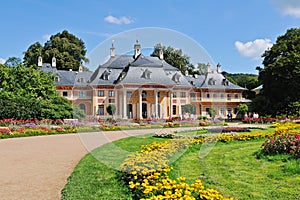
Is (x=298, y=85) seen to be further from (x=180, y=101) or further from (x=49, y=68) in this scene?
(x=49, y=68)

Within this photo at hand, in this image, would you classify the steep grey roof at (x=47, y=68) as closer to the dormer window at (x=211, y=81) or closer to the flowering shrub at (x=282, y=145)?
the dormer window at (x=211, y=81)

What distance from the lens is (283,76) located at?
35.9m

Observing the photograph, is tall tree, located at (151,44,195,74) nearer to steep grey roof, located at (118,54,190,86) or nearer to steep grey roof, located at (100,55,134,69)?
steep grey roof, located at (100,55,134,69)

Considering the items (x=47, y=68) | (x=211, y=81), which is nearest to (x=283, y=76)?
(x=211, y=81)

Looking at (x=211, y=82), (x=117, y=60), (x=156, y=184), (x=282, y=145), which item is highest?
(x=211, y=82)

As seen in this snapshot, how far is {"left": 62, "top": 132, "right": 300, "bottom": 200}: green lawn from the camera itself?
5637 mm

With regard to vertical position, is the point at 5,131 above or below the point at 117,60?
below

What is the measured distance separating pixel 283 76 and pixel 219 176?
32.8 metres

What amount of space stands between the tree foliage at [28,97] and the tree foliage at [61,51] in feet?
78.4

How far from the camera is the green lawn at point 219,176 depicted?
5.64 m

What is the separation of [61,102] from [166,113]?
54.5 feet

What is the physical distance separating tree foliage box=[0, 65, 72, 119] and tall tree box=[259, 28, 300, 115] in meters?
24.6

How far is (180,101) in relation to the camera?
145 ft

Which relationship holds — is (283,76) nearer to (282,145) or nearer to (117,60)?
(117,60)
